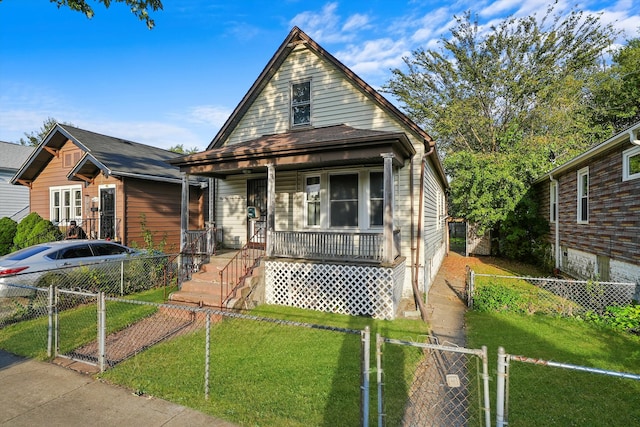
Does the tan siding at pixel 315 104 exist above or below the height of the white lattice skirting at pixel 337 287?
above

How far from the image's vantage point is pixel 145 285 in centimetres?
1023

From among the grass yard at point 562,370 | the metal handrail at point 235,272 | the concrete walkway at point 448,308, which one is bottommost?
the concrete walkway at point 448,308

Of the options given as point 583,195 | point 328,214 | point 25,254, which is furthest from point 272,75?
point 583,195

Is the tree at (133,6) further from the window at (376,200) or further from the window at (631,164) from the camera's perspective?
the window at (631,164)

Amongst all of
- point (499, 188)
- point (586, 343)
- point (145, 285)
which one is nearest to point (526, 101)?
point (499, 188)

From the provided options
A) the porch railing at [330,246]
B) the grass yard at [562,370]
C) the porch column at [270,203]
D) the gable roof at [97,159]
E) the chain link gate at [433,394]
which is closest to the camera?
the chain link gate at [433,394]

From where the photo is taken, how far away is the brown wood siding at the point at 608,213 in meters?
8.09

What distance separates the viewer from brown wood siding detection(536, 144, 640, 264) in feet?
26.5

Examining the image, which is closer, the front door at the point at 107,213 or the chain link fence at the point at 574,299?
the chain link fence at the point at 574,299

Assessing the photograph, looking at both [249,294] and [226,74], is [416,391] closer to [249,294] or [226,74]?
[249,294]

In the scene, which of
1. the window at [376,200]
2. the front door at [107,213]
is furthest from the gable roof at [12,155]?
the window at [376,200]

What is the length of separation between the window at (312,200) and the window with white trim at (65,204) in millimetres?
11471

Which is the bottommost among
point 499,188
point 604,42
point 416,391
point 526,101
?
point 416,391

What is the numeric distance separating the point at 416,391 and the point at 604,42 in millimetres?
30051
